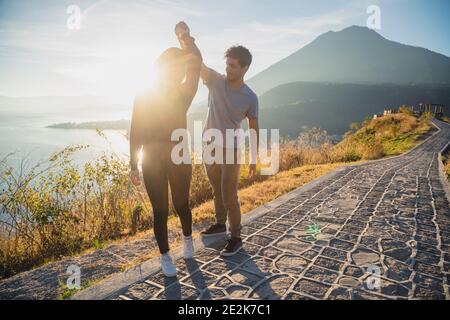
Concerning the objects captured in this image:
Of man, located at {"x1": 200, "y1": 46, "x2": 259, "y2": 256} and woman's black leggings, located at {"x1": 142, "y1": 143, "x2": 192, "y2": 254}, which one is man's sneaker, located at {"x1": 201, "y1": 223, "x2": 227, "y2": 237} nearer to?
man, located at {"x1": 200, "y1": 46, "x2": 259, "y2": 256}

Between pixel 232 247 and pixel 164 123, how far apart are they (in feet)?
5.19

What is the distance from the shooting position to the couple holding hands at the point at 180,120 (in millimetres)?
2557

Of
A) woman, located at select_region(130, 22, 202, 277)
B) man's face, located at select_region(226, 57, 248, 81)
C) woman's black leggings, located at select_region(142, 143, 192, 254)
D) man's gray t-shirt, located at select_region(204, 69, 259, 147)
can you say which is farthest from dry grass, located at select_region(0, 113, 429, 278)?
man's face, located at select_region(226, 57, 248, 81)

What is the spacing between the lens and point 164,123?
2.59 metres

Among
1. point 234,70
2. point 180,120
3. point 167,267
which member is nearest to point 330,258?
point 167,267

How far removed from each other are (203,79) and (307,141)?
8666mm

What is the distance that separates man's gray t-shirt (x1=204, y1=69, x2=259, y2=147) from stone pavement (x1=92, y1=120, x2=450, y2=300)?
1.33 m

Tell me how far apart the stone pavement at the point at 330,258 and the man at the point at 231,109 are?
1.49ft

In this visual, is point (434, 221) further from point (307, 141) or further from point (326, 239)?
point (307, 141)

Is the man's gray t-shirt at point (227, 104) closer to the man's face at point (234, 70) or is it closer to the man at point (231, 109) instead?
the man at point (231, 109)

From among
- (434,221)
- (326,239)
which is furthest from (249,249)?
(434,221)

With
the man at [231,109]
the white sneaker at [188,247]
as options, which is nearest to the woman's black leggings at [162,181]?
the white sneaker at [188,247]

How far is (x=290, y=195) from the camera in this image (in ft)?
18.9
